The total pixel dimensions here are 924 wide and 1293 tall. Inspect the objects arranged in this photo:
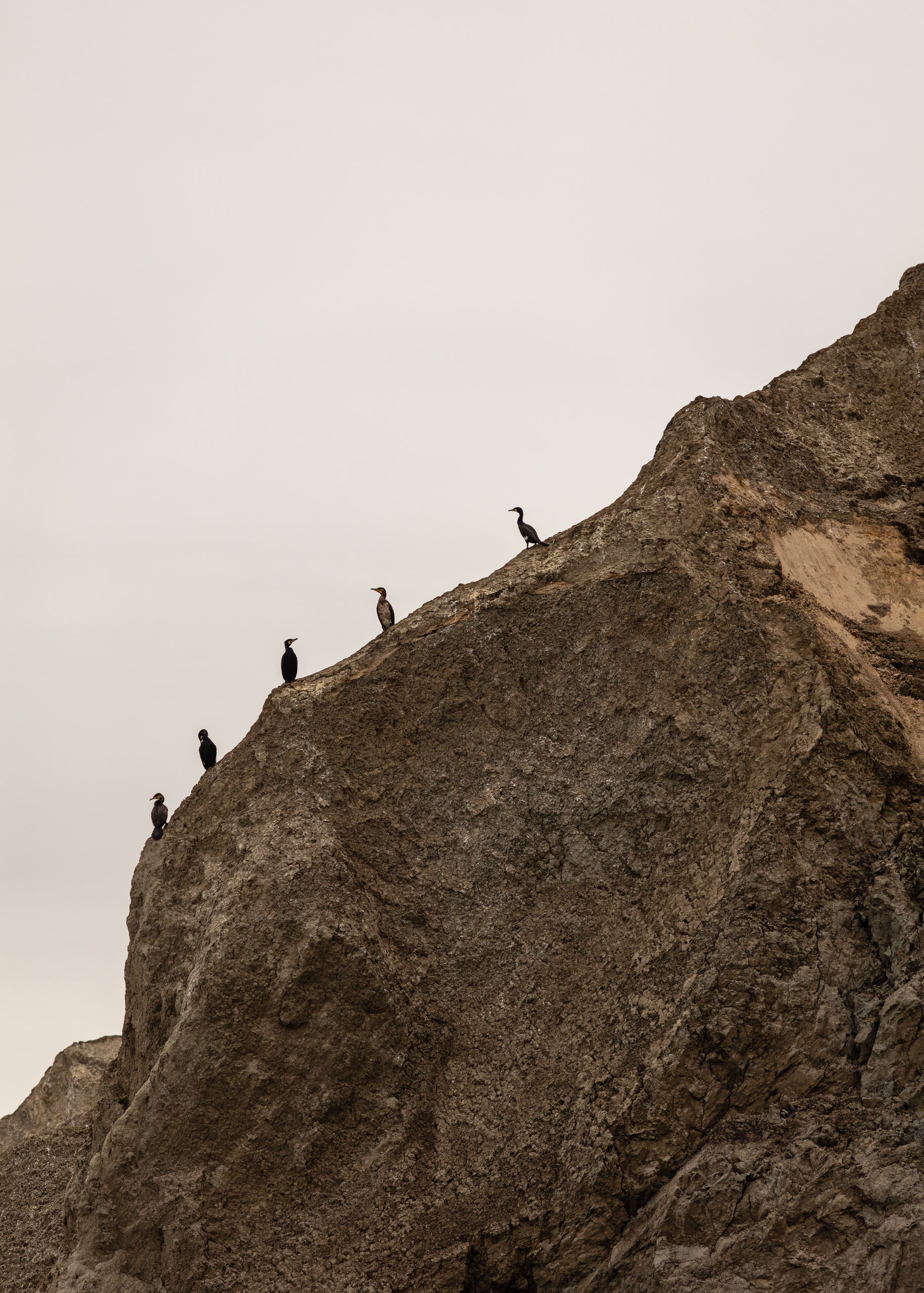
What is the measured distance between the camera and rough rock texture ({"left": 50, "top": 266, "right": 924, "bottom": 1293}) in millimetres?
12812

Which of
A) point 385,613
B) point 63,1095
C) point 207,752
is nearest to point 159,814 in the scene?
point 207,752

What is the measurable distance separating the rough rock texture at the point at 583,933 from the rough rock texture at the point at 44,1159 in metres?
2.35

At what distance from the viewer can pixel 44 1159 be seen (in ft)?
66.9

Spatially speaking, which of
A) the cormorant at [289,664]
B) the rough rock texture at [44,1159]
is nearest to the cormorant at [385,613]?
the cormorant at [289,664]

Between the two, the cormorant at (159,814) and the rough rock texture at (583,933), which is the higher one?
the cormorant at (159,814)

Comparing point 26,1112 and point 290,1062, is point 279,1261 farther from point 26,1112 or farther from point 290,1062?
point 26,1112

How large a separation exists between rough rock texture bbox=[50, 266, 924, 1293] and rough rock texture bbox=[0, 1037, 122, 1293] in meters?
2.35

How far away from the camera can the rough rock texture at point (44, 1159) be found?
60.0 ft

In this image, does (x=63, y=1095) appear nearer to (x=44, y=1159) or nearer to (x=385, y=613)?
(x=44, y=1159)

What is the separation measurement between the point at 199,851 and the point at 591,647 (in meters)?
5.20

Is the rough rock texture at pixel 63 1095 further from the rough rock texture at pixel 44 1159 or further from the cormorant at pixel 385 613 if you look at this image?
the cormorant at pixel 385 613

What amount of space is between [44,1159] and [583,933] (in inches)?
400

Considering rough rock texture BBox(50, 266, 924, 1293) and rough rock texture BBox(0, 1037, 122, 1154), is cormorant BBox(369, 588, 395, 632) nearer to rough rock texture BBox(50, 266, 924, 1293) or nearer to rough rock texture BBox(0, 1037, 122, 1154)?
rough rock texture BBox(50, 266, 924, 1293)

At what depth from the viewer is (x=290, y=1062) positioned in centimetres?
1455
